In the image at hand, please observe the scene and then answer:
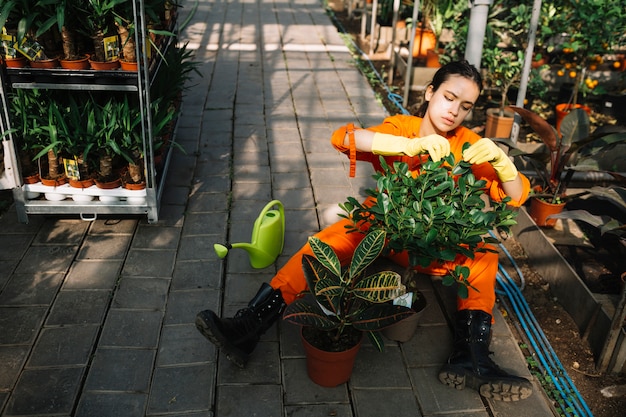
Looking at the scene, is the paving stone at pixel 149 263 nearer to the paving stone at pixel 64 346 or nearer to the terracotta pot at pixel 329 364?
the paving stone at pixel 64 346

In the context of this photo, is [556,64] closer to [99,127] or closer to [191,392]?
[99,127]

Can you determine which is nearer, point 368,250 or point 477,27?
point 368,250

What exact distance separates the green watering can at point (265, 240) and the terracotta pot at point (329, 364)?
0.85 metres

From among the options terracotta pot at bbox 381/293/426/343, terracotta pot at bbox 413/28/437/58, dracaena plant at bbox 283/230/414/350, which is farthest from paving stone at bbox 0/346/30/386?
terracotta pot at bbox 413/28/437/58

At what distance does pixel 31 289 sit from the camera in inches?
123

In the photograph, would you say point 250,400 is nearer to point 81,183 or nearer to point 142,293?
point 142,293

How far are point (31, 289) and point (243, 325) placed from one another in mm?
1264

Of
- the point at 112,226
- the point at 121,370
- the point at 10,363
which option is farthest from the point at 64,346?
the point at 112,226

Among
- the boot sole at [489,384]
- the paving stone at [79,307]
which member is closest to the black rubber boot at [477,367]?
the boot sole at [489,384]

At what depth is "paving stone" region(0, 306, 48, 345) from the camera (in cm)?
278

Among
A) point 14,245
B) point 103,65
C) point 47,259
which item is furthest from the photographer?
point 14,245

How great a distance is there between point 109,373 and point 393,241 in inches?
55.2

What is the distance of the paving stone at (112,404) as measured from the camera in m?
2.42

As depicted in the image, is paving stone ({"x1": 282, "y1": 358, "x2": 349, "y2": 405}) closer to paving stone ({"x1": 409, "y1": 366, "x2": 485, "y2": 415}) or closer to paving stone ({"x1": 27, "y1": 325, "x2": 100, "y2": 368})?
paving stone ({"x1": 409, "y1": 366, "x2": 485, "y2": 415})
